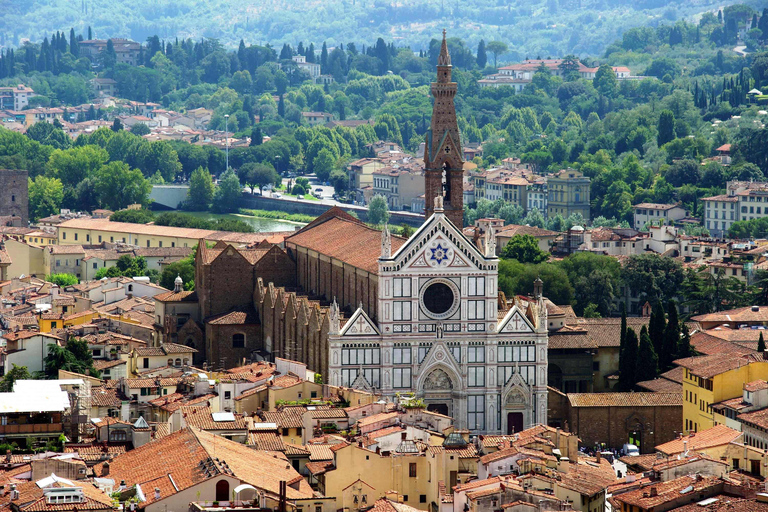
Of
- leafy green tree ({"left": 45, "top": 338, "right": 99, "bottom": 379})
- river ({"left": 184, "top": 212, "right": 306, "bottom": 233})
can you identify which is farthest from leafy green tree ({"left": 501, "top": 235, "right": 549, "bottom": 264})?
river ({"left": 184, "top": 212, "right": 306, "bottom": 233})

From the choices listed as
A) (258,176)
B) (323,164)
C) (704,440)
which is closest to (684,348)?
(704,440)

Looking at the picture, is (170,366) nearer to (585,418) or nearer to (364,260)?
(364,260)

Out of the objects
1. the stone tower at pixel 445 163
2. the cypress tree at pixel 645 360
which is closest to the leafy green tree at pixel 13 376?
the stone tower at pixel 445 163

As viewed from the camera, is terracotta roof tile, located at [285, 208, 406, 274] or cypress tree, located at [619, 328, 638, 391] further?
cypress tree, located at [619, 328, 638, 391]

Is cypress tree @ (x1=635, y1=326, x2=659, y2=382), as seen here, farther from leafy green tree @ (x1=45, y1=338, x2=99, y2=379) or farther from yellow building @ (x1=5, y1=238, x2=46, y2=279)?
yellow building @ (x1=5, y1=238, x2=46, y2=279)

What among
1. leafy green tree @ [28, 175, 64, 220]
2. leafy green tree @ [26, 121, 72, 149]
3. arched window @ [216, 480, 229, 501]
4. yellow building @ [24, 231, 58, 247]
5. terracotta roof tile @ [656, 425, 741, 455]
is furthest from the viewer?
leafy green tree @ [26, 121, 72, 149]

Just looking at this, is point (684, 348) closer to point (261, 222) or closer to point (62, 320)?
point (62, 320)

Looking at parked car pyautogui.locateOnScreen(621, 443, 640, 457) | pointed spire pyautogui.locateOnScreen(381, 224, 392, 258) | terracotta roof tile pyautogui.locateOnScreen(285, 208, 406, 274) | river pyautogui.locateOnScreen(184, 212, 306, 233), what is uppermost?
pointed spire pyautogui.locateOnScreen(381, 224, 392, 258)
